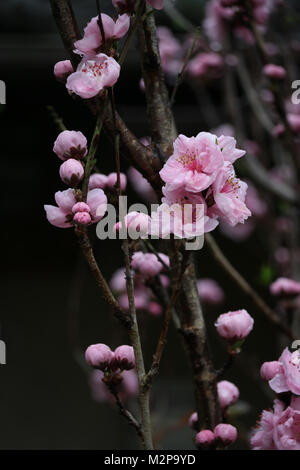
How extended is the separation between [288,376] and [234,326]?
0.33 feet

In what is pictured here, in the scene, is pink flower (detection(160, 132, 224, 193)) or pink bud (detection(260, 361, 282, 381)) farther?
pink bud (detection(260, 361, 282, 381))

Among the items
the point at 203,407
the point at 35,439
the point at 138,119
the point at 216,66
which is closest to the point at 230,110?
the point at 216,66

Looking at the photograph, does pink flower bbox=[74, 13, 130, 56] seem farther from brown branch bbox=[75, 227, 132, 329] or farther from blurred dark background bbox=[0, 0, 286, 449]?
blurred dark background bbox=[0, 0, 286, 449]

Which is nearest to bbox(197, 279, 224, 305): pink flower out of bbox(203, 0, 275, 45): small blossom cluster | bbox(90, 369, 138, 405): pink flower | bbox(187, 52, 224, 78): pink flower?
bbox(90, 369, 138, 405): pink flower

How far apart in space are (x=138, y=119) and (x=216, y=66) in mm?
597

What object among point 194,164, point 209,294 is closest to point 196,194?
point 194,164

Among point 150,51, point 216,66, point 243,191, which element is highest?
point 216,66

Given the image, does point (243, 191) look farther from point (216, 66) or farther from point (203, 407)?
point (216, 66)

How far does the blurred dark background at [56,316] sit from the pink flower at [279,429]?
5.82 feet

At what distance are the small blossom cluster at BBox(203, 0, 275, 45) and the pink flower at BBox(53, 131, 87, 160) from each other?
0.90 m

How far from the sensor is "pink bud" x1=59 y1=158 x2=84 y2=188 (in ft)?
2.14

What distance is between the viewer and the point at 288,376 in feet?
2.36

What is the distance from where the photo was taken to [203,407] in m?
0.83

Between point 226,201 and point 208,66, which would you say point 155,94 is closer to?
point 226,201
